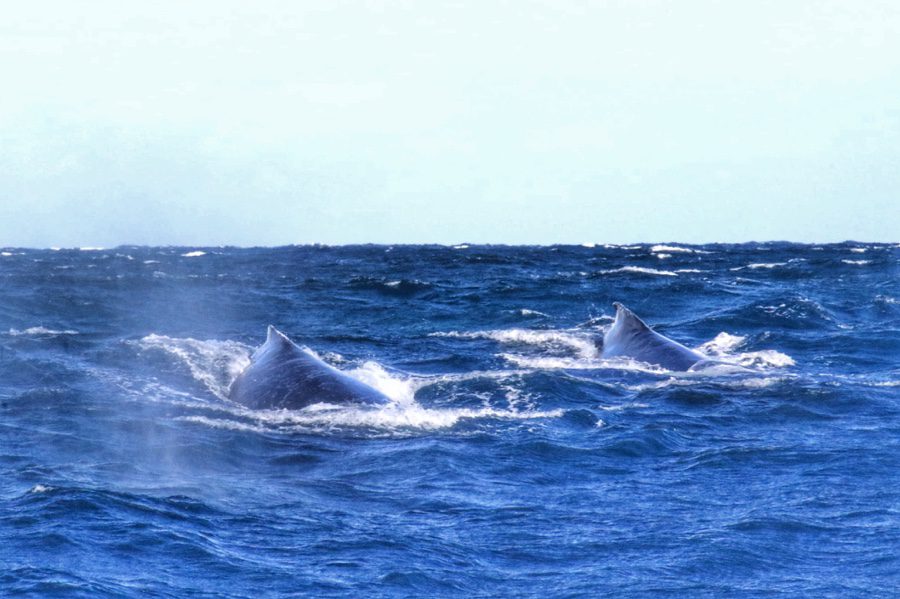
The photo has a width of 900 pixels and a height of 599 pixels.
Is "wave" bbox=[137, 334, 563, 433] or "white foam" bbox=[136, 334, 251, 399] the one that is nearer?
"wave" bbox=[137, 334, 563, 433]

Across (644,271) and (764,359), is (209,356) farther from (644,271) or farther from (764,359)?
(644,271)

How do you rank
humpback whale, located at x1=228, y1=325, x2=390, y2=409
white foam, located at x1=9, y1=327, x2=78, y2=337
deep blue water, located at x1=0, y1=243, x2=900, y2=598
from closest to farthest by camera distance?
deep blue water, located at x1=0, y1=243, x2=900, y2=598 < humpback whale, located at x1=228, y1=325, x2=390, y2=409 < white foam, located at x1=9, y1=327, x2=78, y2=337

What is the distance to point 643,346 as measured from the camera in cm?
2364

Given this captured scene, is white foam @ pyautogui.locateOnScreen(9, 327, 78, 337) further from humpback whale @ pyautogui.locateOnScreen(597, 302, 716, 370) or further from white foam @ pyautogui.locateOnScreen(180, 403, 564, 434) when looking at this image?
humpback whale @ pyautogui.locateOnScreen(597, 302, 716, 370)

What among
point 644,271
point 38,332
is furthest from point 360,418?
point 644,271

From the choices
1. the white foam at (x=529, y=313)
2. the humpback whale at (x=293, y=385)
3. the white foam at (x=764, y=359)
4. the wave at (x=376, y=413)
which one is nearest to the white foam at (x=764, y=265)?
the white foam at (x=529, y=313)

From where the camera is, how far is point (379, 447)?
48.0ft

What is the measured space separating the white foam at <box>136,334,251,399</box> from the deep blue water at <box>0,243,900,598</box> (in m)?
0.12

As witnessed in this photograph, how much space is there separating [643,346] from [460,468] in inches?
427

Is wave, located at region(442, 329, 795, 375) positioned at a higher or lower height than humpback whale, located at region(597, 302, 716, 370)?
lower

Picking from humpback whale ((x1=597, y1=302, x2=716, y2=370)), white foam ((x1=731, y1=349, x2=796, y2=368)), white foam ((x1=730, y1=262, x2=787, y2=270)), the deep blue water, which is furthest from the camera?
white foam ((x1=730, y1=262, x2=787, y2=270))

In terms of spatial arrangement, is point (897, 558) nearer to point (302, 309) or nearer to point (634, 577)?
point (634, 577)

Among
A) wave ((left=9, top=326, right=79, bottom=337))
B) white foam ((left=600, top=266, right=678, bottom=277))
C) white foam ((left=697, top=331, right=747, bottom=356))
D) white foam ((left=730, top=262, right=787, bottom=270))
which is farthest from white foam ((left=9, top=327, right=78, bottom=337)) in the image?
white foam ((left=730, top=262, right=787, bottom=270))

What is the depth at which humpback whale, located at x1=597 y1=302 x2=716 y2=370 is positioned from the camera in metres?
22.2
